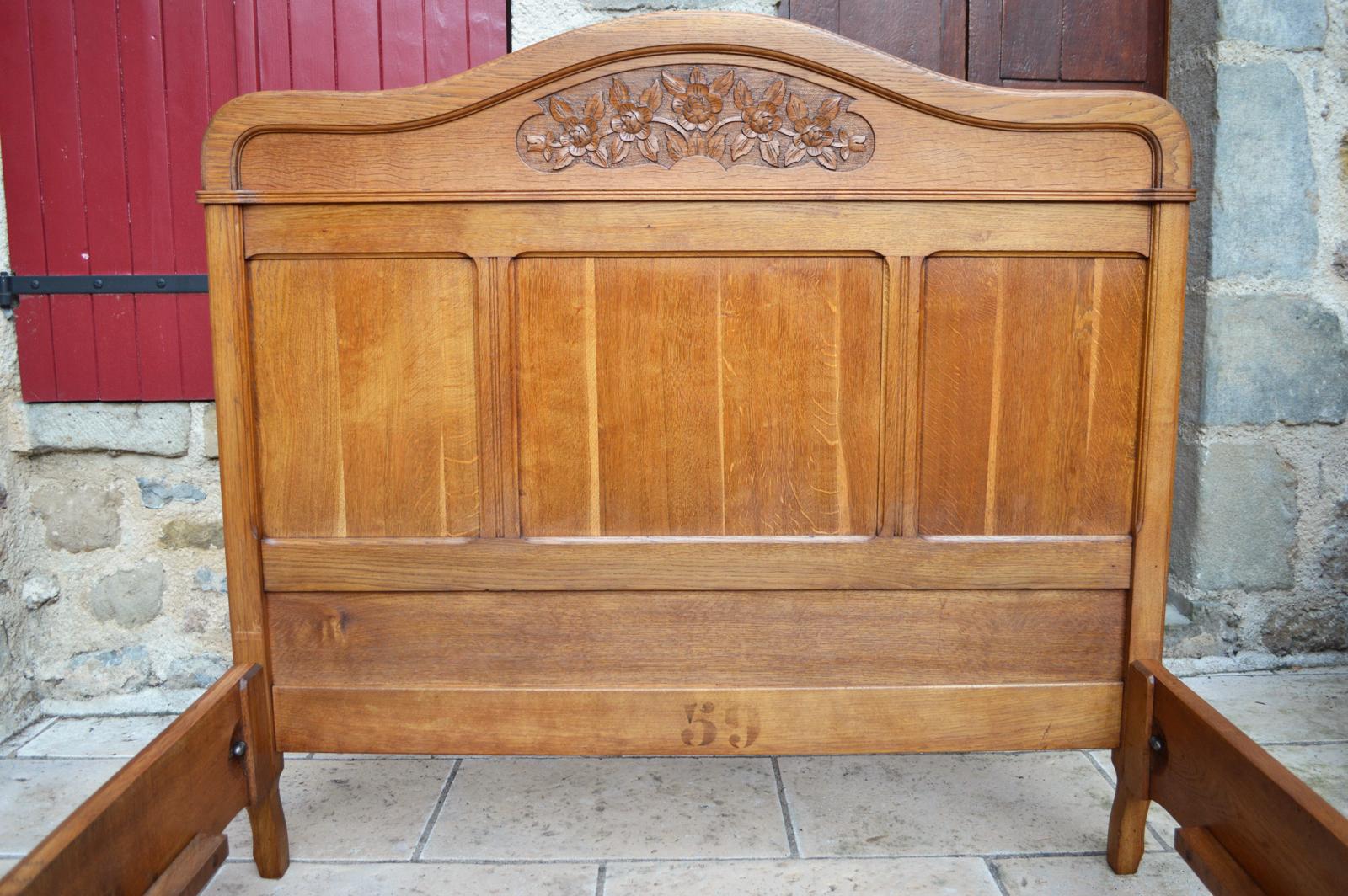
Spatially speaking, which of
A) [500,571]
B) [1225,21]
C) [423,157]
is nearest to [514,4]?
[423,157]

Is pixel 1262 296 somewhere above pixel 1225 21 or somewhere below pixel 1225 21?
below

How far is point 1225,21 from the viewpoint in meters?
1.85

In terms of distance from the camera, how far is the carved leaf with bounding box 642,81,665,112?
1.24m

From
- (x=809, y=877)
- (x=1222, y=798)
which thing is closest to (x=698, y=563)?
(x=809, y=877)

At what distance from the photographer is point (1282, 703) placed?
1.92 m

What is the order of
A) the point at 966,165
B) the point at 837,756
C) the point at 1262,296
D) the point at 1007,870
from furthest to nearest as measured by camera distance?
the point at 1262,296 → the point at 837,756 → the point at 1007,870 → the point at 966,165

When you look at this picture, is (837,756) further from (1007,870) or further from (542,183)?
(542,183)

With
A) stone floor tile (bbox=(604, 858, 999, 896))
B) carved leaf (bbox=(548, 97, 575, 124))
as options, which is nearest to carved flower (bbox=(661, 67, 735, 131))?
carved leaf (bbox=(548, 97, 575, 124))

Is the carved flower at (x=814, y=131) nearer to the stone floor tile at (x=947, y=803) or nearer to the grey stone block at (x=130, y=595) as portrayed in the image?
the stone floor tile at (x=947, y=803)

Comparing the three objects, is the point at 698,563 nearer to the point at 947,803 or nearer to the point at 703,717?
the point at 703,717

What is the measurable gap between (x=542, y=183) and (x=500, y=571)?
0.52 meters

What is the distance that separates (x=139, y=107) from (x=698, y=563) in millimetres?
1444

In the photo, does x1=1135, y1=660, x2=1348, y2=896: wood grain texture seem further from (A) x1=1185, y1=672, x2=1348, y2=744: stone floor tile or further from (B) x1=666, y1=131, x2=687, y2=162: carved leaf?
(B) x1=666, y1=131, x2=687, y2=162: carved leaf

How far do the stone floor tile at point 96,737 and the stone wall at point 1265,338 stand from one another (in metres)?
2.14
